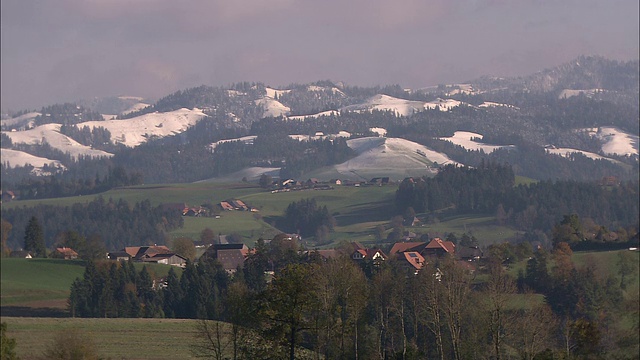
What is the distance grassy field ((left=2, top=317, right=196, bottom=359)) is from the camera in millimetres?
66000

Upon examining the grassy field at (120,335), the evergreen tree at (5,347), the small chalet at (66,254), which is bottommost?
the grassy field at (120,335)

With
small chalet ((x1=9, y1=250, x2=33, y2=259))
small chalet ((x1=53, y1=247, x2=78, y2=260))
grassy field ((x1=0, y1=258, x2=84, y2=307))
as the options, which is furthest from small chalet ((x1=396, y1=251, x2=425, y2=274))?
small chalet ((x1=9, y1=250, x2=33, y2=259))

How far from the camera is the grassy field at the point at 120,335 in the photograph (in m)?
66.0

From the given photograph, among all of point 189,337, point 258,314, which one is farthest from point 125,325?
point 258,314

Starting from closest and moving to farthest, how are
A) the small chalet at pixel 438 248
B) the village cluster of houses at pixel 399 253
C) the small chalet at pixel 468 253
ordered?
the small chalet at pixel 468 253 < the village cluster of houses at pixel 399 253 < the small chalet at pixel 438 248

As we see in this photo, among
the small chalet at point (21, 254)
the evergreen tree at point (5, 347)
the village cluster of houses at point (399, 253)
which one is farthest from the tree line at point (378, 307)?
the small chalet at point (21, 254)

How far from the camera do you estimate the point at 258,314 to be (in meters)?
49.0

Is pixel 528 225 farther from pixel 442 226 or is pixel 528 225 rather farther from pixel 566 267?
pixel 566 267

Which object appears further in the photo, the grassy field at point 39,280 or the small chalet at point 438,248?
the small chalet at point 438,248

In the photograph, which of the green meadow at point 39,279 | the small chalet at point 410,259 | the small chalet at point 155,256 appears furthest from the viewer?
the small chalet at point 155,256

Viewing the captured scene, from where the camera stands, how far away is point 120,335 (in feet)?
249

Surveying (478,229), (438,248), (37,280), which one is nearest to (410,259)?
(438,248)

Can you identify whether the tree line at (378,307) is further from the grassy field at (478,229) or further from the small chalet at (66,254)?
the grassy field at (478,229)

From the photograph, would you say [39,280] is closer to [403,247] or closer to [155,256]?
[155,256]
